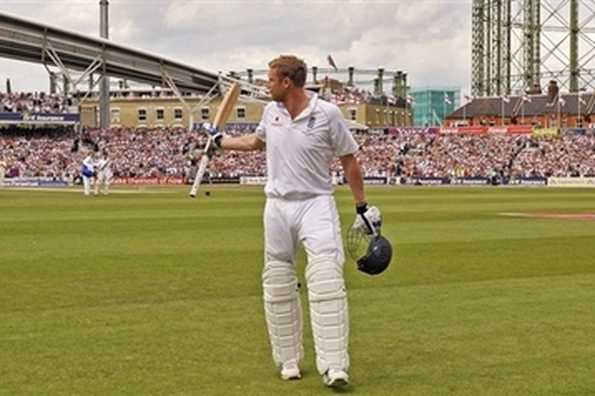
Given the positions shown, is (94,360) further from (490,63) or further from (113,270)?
(490,63)

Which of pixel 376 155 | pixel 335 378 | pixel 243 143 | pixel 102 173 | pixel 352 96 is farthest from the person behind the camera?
pixel 352 96

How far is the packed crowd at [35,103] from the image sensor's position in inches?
3681

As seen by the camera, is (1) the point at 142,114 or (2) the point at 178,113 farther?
(1) the point at 142,114

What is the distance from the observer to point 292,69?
7.94m

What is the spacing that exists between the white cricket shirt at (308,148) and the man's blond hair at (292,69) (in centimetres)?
19

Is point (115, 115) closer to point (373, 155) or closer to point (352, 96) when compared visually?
point (352, 96)

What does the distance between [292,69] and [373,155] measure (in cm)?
8518

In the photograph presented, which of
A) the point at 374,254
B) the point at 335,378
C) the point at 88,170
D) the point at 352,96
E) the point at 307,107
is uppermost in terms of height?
the point at 352,96

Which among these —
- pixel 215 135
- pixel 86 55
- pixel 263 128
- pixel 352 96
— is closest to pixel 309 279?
pixel 263 128

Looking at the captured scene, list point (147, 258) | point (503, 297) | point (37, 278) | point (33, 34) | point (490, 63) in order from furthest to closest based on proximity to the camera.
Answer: point (490, 63)
point (33, 34)
point (147, 258)
point (37, 278)
point (503, 297)

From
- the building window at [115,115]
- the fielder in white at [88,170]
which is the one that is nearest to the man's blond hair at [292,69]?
the fielder in white at [88,170]

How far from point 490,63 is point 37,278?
368ft

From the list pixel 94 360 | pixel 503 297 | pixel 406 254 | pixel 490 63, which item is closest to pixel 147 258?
pixel 406 254

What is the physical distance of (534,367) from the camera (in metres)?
8.41
